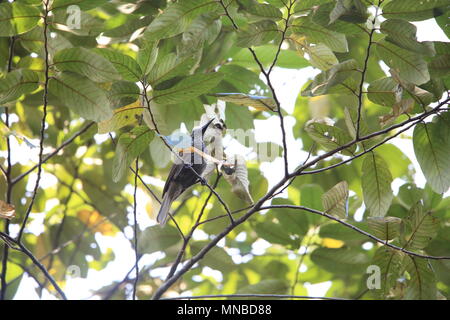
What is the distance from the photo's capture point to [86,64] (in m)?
1.89

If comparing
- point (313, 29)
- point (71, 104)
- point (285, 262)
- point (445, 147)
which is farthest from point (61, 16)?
point (285, 262)

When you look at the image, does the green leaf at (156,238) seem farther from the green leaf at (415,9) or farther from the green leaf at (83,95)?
the green leaf at (415,9)

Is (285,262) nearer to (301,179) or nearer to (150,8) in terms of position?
(301,179)

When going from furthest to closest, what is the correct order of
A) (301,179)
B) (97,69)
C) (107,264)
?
(107,264) → (301,179) → (97,69)

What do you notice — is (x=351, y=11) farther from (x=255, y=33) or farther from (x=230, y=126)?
(x=230, y=126)

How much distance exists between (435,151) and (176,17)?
1.12 m

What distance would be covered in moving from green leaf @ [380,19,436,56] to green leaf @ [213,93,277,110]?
467 millimetres

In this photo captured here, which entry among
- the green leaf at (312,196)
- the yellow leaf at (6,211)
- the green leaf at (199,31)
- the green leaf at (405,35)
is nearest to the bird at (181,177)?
the green leaf at (312,196)

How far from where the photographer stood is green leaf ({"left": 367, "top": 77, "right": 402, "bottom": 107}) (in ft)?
6.73

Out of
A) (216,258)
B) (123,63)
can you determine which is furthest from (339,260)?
(123,63)

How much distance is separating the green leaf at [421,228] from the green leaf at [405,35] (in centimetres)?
71

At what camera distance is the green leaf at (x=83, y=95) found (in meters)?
1.94

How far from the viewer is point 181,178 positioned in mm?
3320
